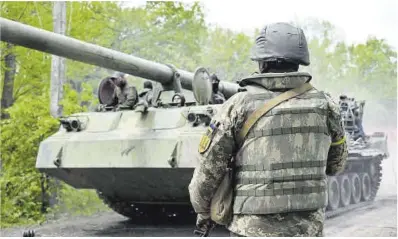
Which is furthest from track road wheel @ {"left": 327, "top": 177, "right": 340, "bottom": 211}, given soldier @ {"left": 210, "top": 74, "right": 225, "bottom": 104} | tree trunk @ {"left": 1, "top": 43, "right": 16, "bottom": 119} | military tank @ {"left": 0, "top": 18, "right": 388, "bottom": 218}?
tree trunk @ {"left": 1, "top": 43, "right": 16, "bottom": 119}

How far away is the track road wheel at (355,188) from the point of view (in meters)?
12.0

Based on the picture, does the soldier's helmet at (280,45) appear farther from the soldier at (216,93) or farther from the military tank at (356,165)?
the military tank at (356,165)

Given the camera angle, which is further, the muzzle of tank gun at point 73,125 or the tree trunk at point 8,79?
the tree trunk at point 8,79

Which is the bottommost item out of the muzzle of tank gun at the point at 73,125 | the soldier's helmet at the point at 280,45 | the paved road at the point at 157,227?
the paved road at the point at 157,227

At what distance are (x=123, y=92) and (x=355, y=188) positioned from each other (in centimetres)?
567

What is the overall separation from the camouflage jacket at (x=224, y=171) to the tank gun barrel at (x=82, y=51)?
335 centimetres

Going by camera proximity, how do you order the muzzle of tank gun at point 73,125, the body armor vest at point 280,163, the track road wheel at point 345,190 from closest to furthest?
the body armor vest at point 280,163 < the muzzle of tank gun at point 73,125 < the track road wheel at point 345,190

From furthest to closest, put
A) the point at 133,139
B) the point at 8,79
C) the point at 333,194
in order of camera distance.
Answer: the point at 8,79
the point at 333,194
the point at 133,139

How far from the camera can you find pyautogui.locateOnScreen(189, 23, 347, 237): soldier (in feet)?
9.59

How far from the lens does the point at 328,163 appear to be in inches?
131

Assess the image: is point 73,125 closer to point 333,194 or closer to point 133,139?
point 133,139

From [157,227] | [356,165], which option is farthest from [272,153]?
[356,165]

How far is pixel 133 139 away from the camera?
7406mm

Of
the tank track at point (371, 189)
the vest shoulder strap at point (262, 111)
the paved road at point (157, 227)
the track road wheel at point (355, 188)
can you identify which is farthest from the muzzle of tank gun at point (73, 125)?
the track road wheel at point (355, 188)
